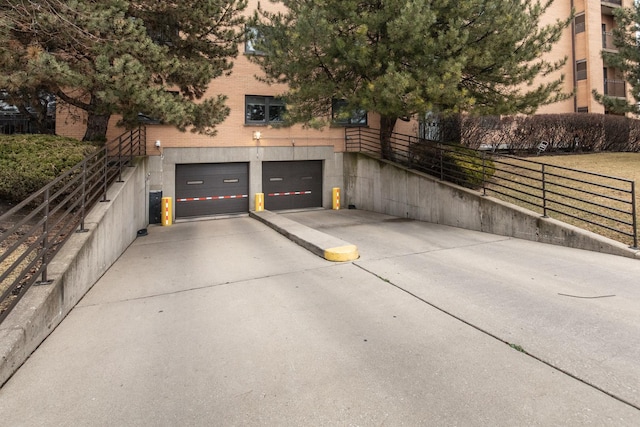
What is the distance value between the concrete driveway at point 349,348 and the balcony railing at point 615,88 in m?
23.2

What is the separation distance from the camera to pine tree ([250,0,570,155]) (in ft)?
26.4

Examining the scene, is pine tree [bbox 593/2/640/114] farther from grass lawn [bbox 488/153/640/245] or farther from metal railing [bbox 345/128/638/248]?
metal railing [bbox 345/128/638/248]

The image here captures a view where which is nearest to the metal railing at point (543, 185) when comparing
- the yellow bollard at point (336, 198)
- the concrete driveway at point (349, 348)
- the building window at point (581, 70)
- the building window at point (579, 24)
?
the concrete driveway at point (349, 348)

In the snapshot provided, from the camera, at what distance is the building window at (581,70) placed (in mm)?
21819

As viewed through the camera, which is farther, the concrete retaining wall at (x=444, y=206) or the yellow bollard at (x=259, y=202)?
the yellow bollard at (x=259, y=202)

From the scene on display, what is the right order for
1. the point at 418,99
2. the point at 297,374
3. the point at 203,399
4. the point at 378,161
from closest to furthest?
1. the point at 203,399
2. the point at 297,374
3. the point at 418,99
4. the point at 378,161

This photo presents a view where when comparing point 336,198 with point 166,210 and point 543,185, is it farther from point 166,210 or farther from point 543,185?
point 543,185

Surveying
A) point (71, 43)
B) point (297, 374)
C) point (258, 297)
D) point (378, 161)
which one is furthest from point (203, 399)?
point (378, 161)

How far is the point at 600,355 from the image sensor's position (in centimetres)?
296

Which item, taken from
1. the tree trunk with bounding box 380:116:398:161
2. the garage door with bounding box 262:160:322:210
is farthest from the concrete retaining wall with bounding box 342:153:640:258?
the garage door with bounding box 262:160:322:210

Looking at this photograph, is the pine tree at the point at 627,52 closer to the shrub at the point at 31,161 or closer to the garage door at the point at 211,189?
the garage door at the point at 211,189

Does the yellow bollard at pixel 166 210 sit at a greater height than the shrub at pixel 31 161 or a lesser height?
lesser

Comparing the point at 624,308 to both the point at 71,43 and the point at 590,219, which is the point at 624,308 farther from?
the point at 71,43

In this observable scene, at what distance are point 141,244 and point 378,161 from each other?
852cm
